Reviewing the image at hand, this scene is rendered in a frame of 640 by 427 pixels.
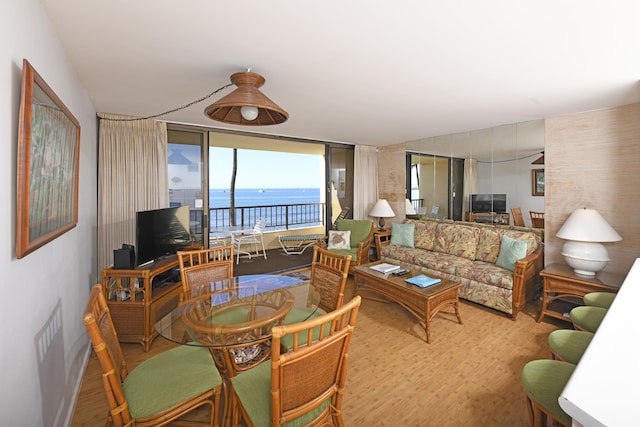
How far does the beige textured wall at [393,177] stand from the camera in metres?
5.69

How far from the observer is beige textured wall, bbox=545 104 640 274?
3.10 metres

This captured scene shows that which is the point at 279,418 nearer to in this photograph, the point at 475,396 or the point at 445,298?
the point at 475,396

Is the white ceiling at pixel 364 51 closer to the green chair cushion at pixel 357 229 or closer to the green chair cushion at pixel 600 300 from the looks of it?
the green chair cushion at pixel 600 300

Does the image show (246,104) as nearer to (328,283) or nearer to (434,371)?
(328,283)

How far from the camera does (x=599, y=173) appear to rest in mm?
3281

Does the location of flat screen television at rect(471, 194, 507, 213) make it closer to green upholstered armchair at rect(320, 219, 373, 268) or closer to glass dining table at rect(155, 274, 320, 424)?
green upholstered armchair at rect(320, 219, 373, 268)

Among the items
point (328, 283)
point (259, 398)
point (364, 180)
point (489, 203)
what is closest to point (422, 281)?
point (328, 283)

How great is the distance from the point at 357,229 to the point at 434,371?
3054 mm

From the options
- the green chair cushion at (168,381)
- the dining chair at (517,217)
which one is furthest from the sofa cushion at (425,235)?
the green chair cushion at (168,381)

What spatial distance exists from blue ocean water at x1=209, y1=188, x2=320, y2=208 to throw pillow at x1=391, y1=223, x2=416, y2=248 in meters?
3.74

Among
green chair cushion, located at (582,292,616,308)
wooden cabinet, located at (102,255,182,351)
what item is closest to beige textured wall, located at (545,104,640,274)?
green chair cushion, located at (582,292,616,308)

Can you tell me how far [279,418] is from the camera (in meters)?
1.20

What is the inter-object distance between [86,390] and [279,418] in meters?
1.88

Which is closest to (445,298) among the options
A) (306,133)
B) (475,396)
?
(475,396)
